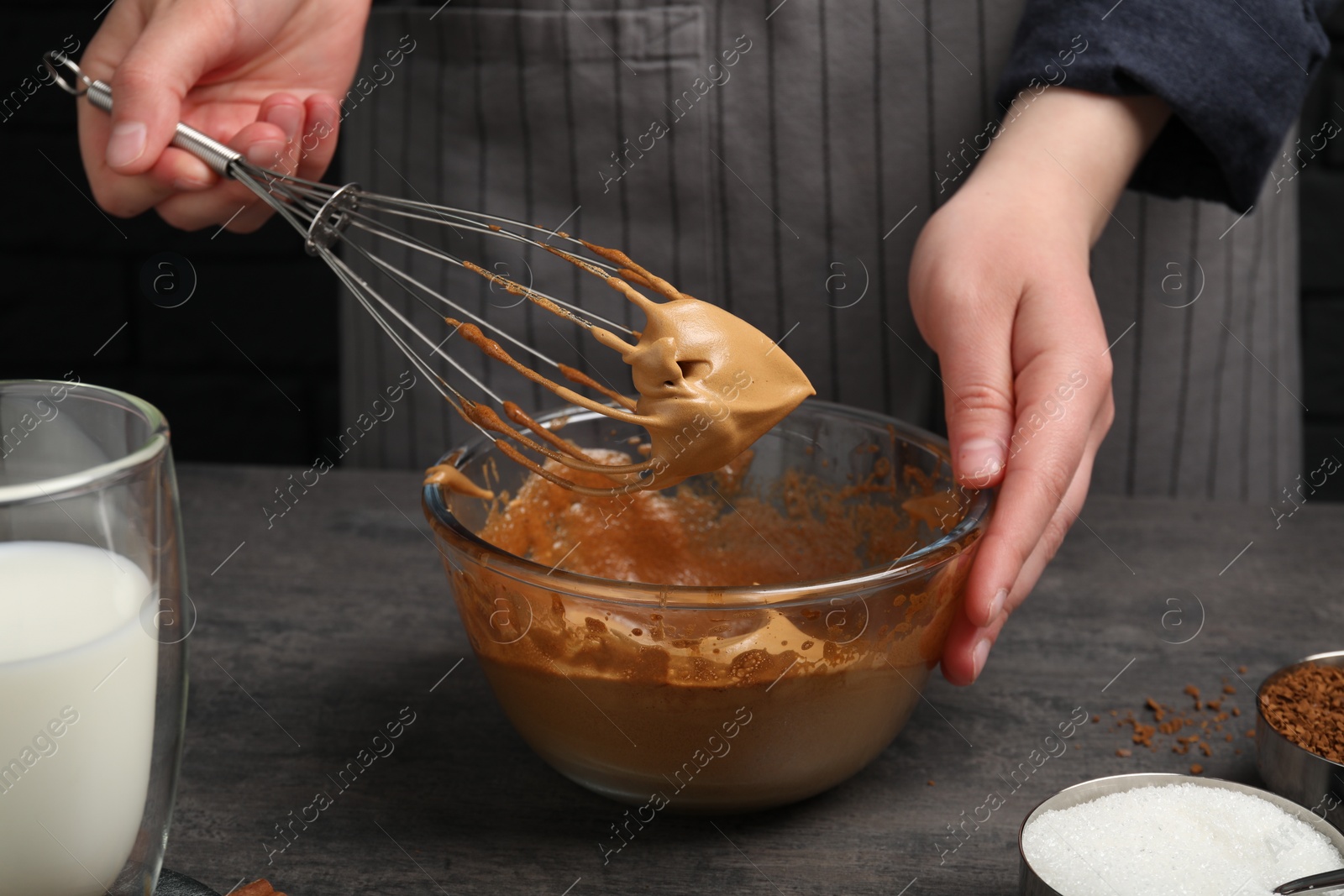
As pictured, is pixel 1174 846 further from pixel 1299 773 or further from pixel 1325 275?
pixel 1325 275

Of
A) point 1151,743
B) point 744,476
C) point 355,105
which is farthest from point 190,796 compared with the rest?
point 355,105

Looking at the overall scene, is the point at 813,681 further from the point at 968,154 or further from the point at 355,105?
the point at 355,105

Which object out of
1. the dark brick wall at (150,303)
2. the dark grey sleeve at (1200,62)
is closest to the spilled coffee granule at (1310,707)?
the dark grey sleeve at (1200,62)

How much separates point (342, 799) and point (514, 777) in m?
0.09

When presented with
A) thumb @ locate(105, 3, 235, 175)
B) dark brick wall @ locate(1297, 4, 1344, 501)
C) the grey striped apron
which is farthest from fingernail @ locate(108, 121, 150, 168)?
dark brick wall @ locate(1297, 4, 1344, 501)

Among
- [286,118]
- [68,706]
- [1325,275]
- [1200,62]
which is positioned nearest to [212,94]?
[286,118]

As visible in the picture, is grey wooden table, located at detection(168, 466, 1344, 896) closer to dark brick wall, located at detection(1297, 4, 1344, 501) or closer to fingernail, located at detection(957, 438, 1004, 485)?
fingernail, located at detection(957, 438, 1004, 485)

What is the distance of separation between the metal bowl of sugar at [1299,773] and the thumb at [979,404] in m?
0.18

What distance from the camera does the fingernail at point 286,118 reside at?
809mm

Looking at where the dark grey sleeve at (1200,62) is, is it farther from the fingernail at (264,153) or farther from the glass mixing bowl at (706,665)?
the fingernail at (264,153)

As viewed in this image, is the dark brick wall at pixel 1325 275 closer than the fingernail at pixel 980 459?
No

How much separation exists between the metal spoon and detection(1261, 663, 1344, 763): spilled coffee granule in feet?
0.30

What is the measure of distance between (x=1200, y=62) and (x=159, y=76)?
2.24 feet

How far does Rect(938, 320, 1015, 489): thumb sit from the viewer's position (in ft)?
2.01
